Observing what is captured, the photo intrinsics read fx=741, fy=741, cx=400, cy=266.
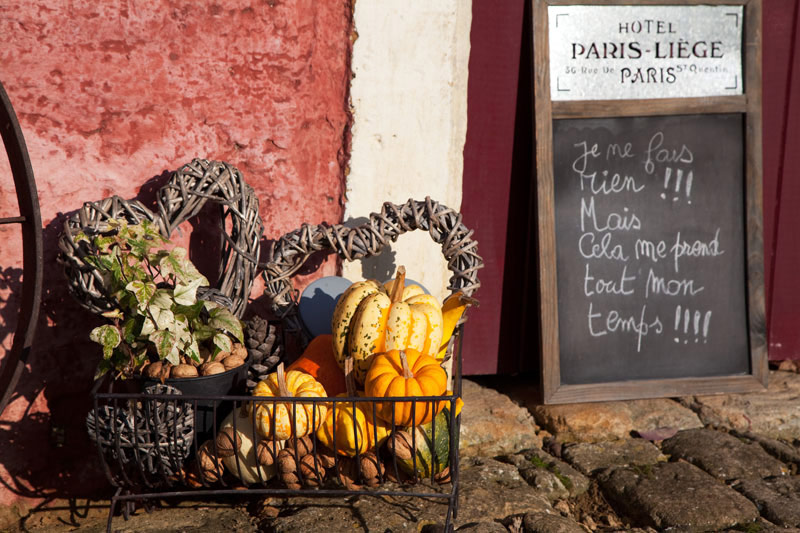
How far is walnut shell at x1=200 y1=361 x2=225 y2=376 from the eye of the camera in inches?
82.4

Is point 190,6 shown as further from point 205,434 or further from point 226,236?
point 205,434

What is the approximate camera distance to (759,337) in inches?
122

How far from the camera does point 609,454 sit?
9.13 feet

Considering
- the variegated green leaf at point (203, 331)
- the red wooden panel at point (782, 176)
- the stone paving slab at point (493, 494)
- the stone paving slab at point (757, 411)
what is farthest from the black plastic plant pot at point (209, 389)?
the red wooden panel at point (782, 176)

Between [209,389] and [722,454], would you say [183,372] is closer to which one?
[209,389]

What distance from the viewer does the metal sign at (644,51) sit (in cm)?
289

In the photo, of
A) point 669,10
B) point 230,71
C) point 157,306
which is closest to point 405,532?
point 157,306

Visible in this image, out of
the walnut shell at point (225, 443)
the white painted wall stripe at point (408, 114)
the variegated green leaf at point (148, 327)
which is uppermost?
the white painted wall stripe at point (408, 114)

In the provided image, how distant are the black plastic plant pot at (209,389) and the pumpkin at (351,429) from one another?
1.01 ft

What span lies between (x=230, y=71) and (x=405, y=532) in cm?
158

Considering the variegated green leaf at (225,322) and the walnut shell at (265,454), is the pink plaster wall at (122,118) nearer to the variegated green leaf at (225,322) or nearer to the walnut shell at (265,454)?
the variegated green leaf at (225,322)

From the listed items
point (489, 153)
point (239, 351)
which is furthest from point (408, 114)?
point (239, 351)

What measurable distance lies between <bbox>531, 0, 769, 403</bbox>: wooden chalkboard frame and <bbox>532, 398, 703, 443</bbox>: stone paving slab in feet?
0.15

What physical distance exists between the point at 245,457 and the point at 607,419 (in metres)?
1.53
